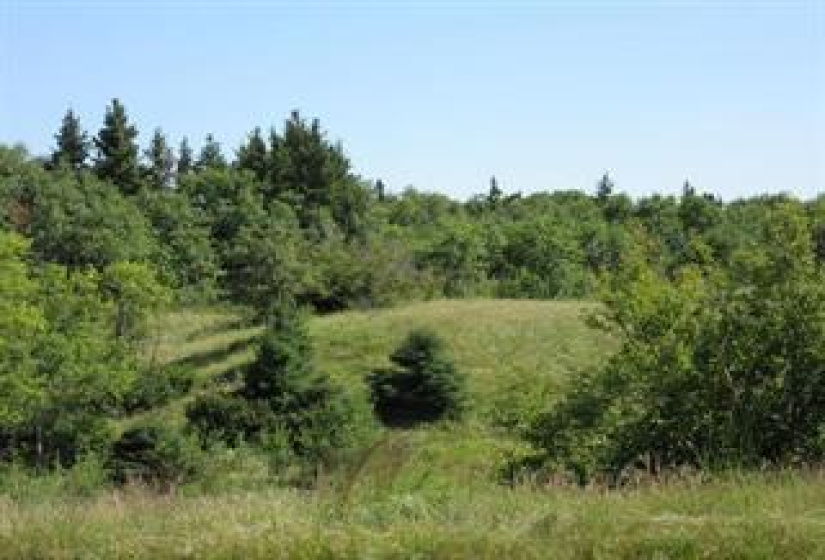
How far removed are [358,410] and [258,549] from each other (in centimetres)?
2758

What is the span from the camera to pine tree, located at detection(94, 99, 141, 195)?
73688 millimetres

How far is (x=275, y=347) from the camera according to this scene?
34.8 metres

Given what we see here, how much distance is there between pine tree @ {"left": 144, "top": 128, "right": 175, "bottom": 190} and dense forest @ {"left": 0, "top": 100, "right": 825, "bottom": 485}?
19 centimetres

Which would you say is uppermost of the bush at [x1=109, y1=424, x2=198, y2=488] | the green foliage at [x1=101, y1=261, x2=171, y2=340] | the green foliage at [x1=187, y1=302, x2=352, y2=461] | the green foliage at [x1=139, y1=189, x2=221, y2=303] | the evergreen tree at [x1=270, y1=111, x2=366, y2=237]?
the evergreen tree at [x1=270, y1=111, x2=366, y2=237]

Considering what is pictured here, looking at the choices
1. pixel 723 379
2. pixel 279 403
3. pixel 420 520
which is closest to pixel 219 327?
pixel 279 403

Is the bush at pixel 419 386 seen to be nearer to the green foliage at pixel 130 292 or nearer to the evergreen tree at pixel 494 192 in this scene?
the green foliage at pixel 130 292

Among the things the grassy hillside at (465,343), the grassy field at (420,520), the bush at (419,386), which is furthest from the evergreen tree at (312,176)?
the grassy field at (420,520)

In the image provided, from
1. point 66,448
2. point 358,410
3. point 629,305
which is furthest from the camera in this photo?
point 66,448

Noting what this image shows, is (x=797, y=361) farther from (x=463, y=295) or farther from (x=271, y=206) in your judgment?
(x=271, y=206)

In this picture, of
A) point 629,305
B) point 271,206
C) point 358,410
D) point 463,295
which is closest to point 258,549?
point 629,305

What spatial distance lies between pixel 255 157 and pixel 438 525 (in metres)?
72.5

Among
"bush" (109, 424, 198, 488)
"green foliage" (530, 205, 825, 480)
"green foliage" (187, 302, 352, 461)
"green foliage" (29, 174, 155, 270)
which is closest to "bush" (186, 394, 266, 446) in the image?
"green foliage" (187, 302, 352, 461)

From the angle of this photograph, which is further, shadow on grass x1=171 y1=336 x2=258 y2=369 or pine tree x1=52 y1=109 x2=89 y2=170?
pine tree x1=52 y1=109 x2=89 y2=170

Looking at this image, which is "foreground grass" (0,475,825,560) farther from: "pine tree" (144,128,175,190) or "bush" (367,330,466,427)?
"pine tree" (144,128,175,190)
